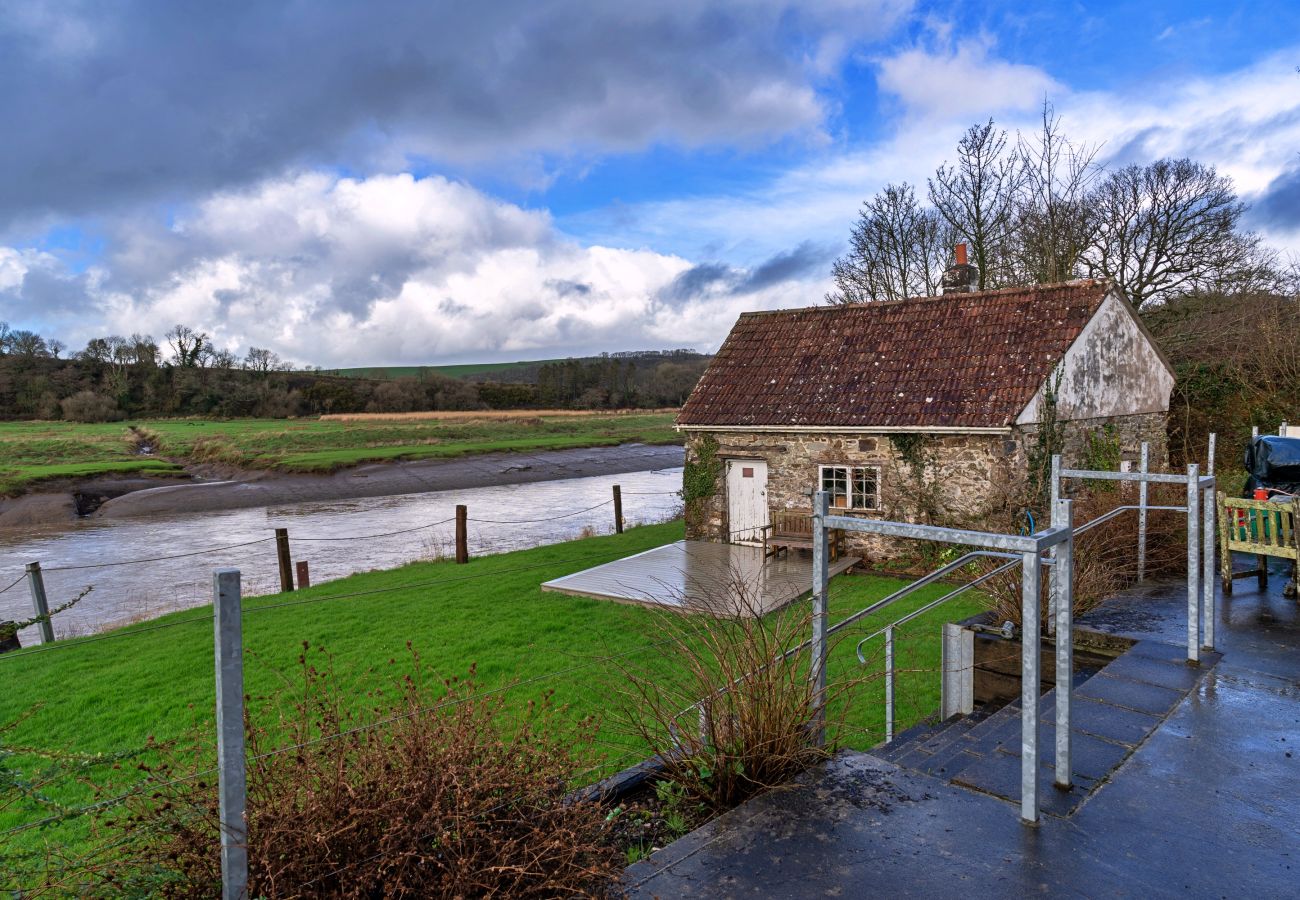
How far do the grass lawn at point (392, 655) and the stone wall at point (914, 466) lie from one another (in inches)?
66.1

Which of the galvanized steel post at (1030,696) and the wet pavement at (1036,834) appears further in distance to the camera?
the galvanized steel post at (1030,696)

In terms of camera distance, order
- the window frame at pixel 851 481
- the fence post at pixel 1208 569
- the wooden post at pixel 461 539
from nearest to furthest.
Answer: the fence post at pixel 1208 569 < the window frame at pixel 851 481 < the wooden post at pixel 461 539

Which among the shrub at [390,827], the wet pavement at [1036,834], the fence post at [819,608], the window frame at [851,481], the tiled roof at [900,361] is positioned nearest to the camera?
the shrub at [390,827]

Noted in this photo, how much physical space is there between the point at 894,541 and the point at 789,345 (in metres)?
5.63

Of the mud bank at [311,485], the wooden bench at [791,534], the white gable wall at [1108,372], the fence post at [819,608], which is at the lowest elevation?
the mud bank at [311,485]

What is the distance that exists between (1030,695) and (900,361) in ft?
41.9

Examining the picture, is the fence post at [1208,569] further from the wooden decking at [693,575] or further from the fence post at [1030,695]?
the wooden decking at [693,575]

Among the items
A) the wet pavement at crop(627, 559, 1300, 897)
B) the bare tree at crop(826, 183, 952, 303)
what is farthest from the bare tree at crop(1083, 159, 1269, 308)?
the wet pavement at crop(627, 559, 1300, 897)

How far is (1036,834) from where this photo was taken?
3.46m

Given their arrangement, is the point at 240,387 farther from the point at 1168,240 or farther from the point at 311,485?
the point at 1168,240

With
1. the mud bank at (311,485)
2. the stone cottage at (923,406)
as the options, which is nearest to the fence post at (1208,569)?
the stone cottage at (923,406)

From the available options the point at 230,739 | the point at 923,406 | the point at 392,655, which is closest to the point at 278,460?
the point at 392,655

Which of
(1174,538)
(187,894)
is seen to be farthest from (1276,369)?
(187,894)

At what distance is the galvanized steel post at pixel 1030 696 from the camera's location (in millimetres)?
3395
